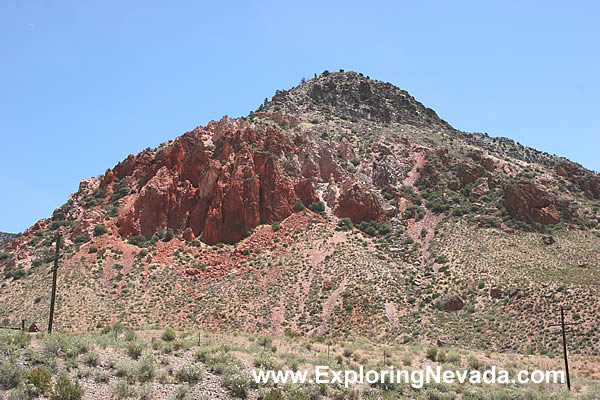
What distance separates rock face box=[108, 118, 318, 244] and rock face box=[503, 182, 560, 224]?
25622mm

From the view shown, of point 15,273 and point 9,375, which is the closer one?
point 9,375

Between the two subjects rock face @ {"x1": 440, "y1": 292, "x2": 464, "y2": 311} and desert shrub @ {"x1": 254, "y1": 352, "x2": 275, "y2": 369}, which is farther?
rock face @ {"x1": 440, "y1": 292, "x2": 464, "y2": 311}

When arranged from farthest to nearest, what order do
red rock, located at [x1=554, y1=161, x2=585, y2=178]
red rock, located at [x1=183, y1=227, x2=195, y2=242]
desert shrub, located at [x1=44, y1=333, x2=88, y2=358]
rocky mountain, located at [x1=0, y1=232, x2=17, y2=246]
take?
rocky mountain, located at [x1=0, y1=232, x2=17, y2=246] → red rock, located at [x1=554, y1=161, x2=585, y2=178] → red rock, located at [x1=183, y1=227, x2=195, y2=242] → desert shrub, located at [x1=44, y1=333, x2=88, y2=358]

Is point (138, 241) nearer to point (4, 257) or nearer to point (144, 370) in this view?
point (4, 257)

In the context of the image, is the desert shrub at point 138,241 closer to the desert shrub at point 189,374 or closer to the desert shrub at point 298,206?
the desert shrub at point 298,206

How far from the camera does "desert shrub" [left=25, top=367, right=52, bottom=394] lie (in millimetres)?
13734

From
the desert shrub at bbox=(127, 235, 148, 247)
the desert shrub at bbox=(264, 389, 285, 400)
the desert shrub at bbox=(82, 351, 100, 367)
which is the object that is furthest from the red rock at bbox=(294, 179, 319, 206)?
the desert shrub at bbox=(264, 389, 285, 400)

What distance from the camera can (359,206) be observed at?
63.2m

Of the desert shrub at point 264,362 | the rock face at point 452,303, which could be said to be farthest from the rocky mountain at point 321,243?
the desert shrub at point 264,362

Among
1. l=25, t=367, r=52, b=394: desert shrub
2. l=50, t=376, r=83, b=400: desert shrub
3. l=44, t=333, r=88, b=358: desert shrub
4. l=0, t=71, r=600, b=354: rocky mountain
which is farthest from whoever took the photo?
l=0, t=71, r=600, b=354: rocky mountain

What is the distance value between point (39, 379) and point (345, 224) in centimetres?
4921

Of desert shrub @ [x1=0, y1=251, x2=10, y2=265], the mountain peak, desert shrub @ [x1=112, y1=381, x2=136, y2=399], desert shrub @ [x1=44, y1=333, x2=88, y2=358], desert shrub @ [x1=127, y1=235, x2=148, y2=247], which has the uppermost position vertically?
the mountain peak

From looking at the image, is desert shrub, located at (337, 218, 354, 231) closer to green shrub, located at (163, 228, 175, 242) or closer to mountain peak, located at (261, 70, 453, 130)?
green shrub, located at (163, 228, 175, 242)

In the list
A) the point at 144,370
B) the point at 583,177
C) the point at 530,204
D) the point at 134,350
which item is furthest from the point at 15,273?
the point at 583,177
